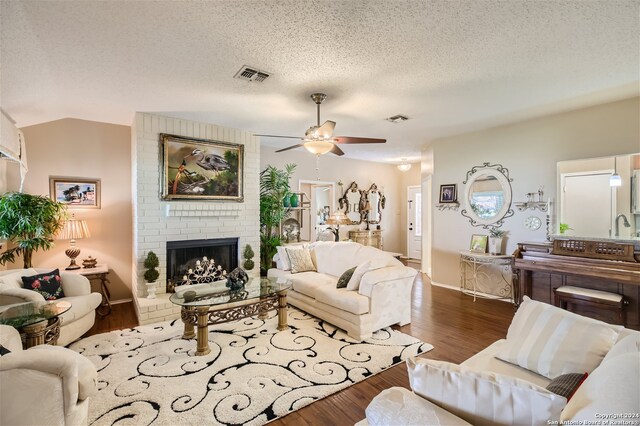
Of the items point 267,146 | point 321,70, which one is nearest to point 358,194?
point 267,146

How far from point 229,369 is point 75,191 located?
370 centimetres

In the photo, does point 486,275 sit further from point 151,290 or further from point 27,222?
point 27,222

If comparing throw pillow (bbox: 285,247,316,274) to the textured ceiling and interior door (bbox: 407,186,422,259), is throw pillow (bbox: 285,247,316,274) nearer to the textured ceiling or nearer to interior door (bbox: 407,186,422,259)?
the textured ceiling

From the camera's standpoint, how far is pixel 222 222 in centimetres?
469

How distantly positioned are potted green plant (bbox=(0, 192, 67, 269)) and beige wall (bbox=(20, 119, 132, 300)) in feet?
1.68

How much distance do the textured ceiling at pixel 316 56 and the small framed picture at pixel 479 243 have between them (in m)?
1.96

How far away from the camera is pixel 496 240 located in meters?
4.58

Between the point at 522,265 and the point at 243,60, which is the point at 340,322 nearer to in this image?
the point at 522,265

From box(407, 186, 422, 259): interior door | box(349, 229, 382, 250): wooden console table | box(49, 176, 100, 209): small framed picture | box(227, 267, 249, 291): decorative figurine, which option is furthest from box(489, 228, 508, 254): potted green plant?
box(49, 176, 100, 209): small framed picture

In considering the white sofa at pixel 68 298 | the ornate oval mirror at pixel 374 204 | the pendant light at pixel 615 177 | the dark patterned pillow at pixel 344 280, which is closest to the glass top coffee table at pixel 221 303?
the dark patterned pillow at pixel 344 280

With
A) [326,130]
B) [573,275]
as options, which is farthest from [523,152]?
[326,130]

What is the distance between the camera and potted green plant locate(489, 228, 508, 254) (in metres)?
4.55

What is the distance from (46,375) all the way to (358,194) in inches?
268

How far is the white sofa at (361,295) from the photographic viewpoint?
10.4 feet
